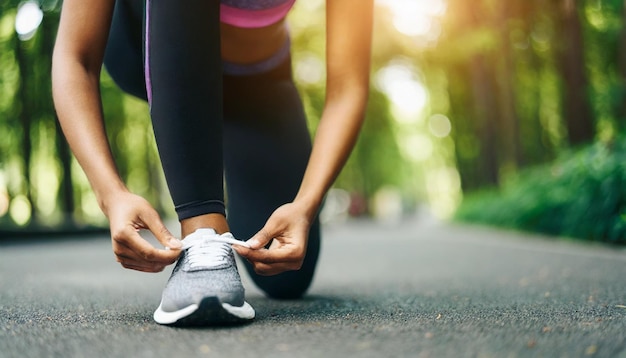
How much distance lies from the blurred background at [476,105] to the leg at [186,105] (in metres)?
3.92

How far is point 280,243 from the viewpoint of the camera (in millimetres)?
1620

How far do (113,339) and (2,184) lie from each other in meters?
19.9

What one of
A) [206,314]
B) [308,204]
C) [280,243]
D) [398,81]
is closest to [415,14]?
[398,81]

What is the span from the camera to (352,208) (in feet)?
100

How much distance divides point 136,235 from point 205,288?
0.63 feet

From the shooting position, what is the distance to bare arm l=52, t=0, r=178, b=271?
1.52 meters

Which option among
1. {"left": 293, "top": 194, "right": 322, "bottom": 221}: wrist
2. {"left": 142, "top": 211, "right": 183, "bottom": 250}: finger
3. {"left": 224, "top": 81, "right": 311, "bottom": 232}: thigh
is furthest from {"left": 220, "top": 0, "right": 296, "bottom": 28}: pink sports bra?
{"left": 142, "top": 211, "right": 183, "bottom": 250}: finger

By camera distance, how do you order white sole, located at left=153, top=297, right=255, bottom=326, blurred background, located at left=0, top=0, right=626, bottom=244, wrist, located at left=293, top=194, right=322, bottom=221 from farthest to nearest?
blurred background, located at left=0, top=0, right=626, bottom=244
wrist, located at left=293, top=194, right=322, bottom=221
white sole, located at left=153, top=297, right=255, bottom=326

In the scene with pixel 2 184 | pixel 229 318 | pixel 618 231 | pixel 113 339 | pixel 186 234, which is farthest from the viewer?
pixel 2 184

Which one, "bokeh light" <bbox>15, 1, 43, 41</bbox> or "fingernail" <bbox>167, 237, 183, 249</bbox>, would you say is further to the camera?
"bokeh light" <bbox>15, 1, 43, 41</bbox>

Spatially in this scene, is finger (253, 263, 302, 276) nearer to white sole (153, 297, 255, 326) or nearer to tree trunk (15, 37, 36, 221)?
white sole (153, 297, 255, 326)

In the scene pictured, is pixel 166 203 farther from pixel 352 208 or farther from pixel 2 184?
pixel 2 184

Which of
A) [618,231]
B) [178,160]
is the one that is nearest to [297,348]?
[178,160]

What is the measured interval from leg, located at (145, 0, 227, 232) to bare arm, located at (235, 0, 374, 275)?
19 cm
